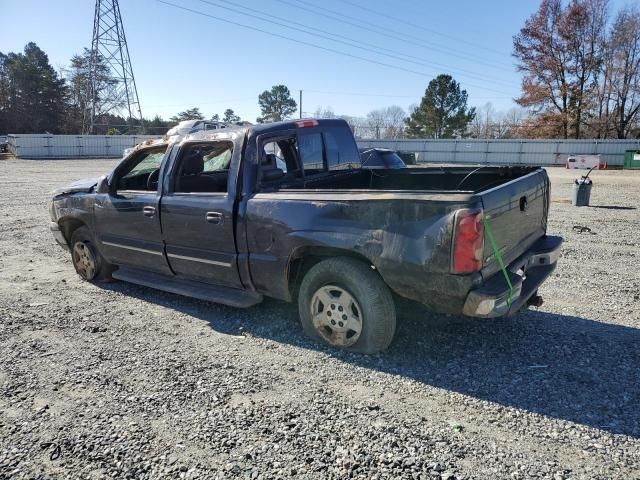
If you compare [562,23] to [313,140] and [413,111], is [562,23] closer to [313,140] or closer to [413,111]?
[413,111]

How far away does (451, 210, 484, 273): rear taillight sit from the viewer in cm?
320

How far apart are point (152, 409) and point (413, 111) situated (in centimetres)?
5608

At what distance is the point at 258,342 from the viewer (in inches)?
168

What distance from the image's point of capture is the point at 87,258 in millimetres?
6062

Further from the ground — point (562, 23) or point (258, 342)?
point (562, 23)

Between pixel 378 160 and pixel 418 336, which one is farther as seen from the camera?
pixel 378 160

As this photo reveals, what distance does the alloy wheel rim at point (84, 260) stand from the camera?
600 cm

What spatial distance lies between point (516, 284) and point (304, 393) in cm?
173

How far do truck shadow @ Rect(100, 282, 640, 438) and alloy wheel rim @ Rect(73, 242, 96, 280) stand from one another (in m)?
1.68

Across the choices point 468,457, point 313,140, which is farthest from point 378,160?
point 468,457

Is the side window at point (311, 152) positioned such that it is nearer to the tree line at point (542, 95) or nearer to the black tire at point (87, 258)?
the black tire at point (87, 258)

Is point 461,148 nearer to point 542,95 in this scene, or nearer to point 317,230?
point 542,95

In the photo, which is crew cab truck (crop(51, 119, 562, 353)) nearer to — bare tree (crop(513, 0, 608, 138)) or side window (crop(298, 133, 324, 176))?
side window (crop(298, 133, 324, 176))

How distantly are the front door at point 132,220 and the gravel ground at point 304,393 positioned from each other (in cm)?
52
